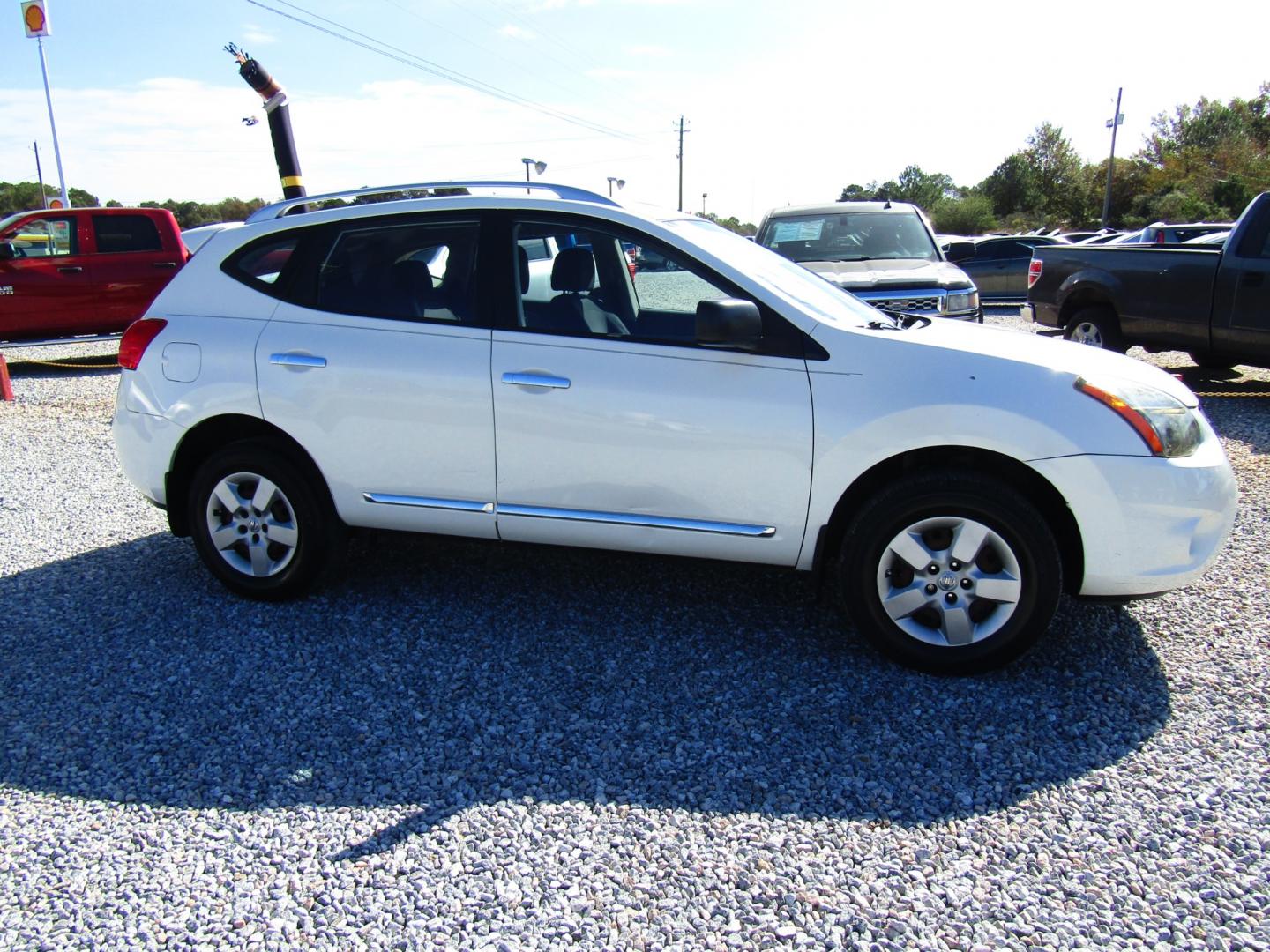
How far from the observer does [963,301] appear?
8.84 meters

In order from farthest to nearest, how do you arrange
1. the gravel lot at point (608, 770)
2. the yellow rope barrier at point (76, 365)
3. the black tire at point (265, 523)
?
the yellow rope barrier at point (76, 365) → the black tire at point (265, 523) → the gravel lot at point (608, 770)

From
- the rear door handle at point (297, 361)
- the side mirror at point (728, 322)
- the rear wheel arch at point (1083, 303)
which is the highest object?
the side mirror at point (728, 322)

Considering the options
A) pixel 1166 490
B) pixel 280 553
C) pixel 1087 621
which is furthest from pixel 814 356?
pixel 280 553

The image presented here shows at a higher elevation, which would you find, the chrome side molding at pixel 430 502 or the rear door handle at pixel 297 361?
the rear door handle at pixel 297 361

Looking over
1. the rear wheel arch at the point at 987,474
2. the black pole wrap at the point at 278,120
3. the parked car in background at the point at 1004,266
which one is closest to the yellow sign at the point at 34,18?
the black pole wrap at the point at 278,120

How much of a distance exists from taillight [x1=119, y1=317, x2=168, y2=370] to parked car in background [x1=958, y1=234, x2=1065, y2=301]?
17.7m

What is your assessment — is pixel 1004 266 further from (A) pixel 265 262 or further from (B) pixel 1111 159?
(B) pixel 1111 159

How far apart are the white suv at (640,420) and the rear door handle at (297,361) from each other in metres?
0.01

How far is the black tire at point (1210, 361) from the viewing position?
9.73 m

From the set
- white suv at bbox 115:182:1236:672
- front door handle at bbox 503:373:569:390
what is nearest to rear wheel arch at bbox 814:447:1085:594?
white suv at bbox 115:182:1236:672

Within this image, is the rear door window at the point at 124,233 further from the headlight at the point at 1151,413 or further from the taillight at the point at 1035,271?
the headlight at the point at 1151,413

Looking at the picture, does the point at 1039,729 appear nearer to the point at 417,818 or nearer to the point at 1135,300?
the point at 417,818

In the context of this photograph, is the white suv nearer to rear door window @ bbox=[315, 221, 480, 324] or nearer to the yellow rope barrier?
rear door window @ bbox=[315, 221, 480, 324]

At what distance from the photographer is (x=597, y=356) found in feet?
12.9
